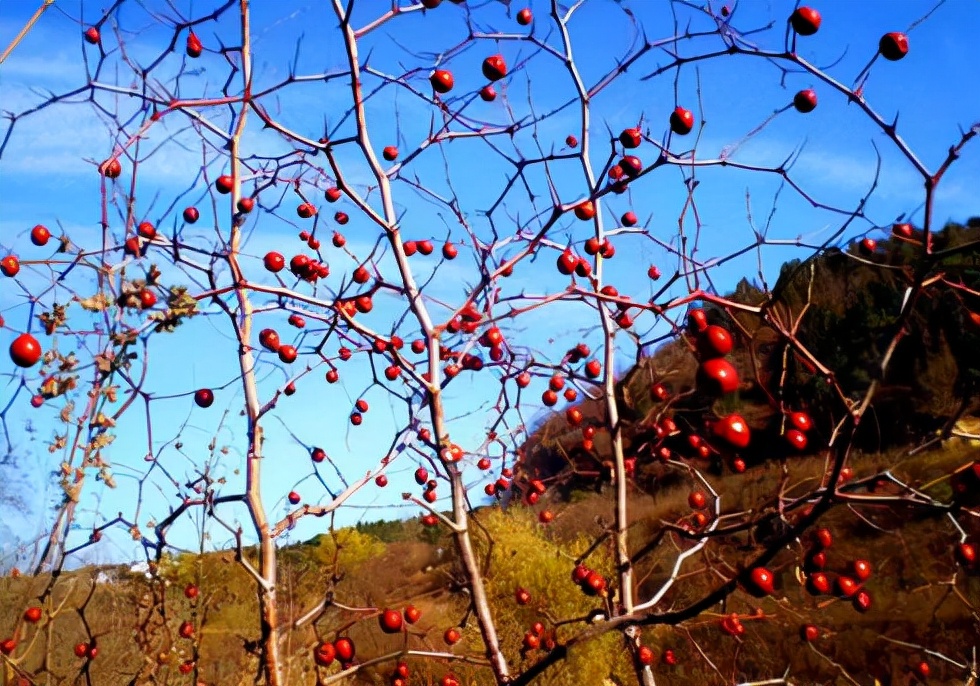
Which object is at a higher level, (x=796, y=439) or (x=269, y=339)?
(x=269, y=339)

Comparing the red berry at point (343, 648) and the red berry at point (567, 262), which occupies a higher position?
the red berry at point (567, 262)

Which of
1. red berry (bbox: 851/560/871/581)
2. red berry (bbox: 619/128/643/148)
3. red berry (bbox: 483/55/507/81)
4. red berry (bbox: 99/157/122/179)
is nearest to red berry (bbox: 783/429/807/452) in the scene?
red berry (bbox: 851/560/871/581)

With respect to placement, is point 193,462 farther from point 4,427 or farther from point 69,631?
point 69,631

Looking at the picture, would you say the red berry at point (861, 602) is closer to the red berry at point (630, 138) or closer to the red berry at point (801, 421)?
the red berry at point (801, 421)

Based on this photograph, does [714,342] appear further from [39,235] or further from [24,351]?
[39,235]

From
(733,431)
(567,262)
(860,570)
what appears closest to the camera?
(733,431)

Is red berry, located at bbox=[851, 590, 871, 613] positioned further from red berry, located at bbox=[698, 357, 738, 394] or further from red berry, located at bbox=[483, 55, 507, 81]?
red berry, located at bbox=[483, 55, 507, 81]

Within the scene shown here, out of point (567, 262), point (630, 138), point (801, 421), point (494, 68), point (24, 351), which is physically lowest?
point (801, 421)

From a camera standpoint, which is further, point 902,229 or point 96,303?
point 902,229

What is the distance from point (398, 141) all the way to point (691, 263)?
1.12 meters

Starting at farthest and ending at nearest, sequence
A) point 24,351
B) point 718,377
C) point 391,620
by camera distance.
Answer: point 391,620 → point 24,351 → point 718,377

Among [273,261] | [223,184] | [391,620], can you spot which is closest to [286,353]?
[273,261]

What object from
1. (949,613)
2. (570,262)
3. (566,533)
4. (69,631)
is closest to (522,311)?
(570,262)

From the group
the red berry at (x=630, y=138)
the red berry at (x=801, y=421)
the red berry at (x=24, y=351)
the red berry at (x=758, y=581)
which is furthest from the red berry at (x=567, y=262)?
the red berry at (x=24, y=351)
